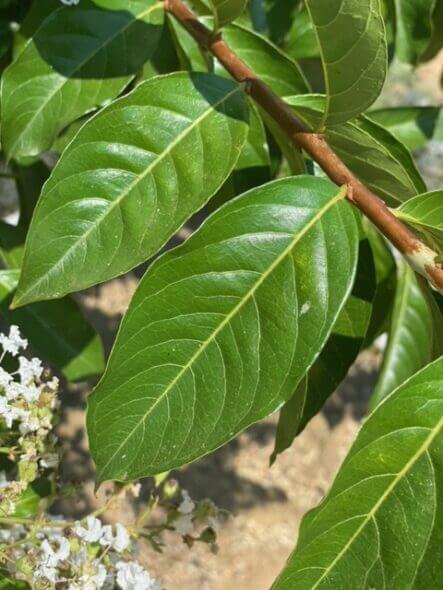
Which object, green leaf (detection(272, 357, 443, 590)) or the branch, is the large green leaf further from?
green leaf (detection(272, 357, 443, 590))

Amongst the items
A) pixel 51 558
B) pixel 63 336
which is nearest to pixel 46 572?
pixel 51 558

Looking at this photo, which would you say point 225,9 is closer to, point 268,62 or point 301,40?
point 268,62

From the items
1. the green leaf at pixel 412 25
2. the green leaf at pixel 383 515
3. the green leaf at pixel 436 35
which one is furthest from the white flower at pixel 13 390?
the green leaf at pixel 436 35

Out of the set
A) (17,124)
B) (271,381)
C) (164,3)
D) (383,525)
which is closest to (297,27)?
(164,3)

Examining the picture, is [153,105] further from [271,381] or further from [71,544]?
[71,544]

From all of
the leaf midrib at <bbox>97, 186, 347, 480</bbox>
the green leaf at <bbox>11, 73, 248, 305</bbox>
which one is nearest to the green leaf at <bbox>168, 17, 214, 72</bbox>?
the green leaf at <bbox>11, 73, 248, 305</bbox>
